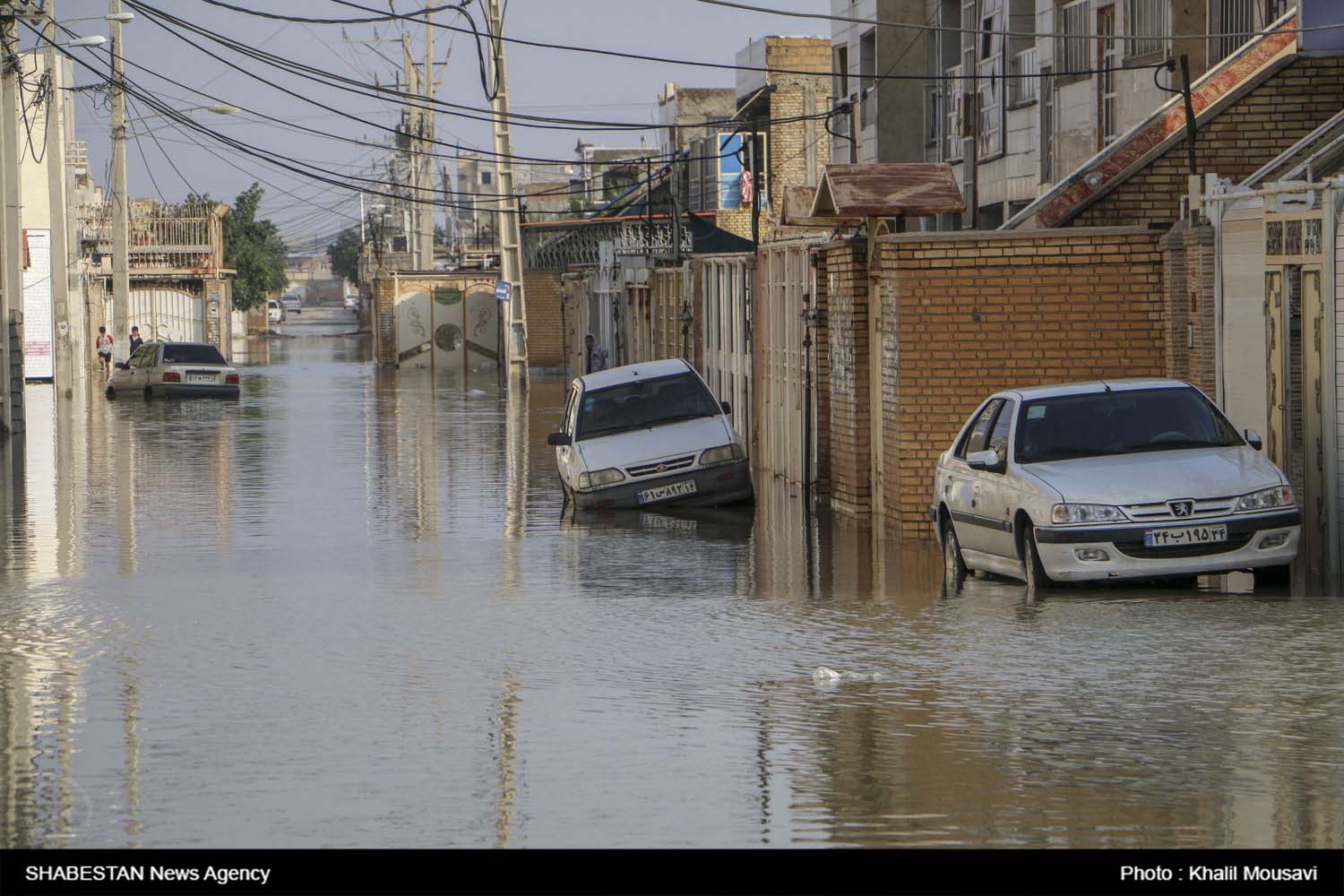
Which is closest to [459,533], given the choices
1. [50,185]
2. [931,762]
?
[931,762]

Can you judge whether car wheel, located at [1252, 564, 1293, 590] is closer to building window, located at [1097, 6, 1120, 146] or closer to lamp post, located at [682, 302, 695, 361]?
building window, located at [1097, 6, 1120, 146]

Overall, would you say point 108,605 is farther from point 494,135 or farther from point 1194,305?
point 494,135

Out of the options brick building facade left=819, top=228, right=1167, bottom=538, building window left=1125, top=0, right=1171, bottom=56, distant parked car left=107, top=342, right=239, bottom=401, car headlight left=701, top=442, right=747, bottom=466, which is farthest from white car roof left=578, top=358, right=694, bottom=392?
distant parked car left=107, top=342, right=239, bottom=401

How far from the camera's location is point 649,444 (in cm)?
2186

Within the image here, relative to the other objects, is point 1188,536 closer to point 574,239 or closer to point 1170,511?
point 1170,511

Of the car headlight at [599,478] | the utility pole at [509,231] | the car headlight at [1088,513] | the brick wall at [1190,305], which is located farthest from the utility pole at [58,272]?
Result: the car headlight at [1088,513]

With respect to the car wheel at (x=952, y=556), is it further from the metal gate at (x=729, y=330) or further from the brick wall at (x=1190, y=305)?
the metal gate at (x=729, y=330)

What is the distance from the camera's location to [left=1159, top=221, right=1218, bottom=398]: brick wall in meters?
16.7

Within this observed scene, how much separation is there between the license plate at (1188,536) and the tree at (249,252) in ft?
322

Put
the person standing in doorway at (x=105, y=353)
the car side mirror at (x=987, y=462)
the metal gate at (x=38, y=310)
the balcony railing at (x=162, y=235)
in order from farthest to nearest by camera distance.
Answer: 1. the balcony railing at (x=162, y=235)
2. the person standing in doorway at (x=105, y=353)
3. the metal gate at (x=38, y=310)
4. the car side mirror at (x=987, y=462)

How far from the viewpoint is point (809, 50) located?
6156cm

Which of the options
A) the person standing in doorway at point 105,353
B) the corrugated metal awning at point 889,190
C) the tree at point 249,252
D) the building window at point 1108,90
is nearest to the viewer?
the corrugated metal awning at point 889,190

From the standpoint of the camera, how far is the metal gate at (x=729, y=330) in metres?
27.8

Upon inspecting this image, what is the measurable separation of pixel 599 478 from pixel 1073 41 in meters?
9.71
